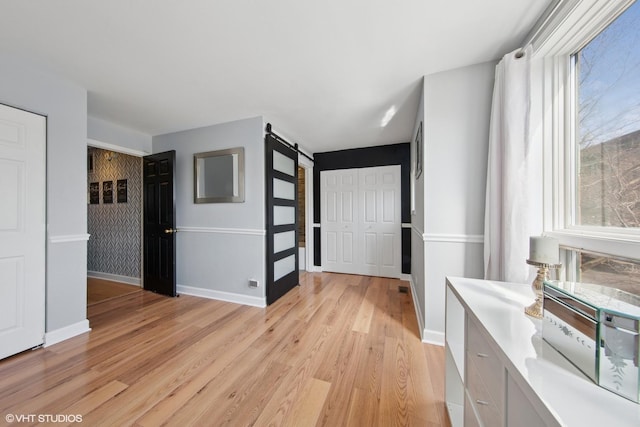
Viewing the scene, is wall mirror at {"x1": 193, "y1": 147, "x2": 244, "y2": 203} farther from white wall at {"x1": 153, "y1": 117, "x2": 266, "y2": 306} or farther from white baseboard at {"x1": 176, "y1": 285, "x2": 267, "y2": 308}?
white baseboard at {"x1": 176, "y1": 285, "x2": 267, "y2": 308}

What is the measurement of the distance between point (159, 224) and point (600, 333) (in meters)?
3.88

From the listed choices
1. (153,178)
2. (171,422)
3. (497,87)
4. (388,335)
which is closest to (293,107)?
(497,87)

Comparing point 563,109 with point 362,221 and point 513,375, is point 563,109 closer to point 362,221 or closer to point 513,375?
point 513,375

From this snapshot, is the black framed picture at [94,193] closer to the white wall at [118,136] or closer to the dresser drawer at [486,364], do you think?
the white wall at [118,136]

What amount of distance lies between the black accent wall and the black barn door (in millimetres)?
907

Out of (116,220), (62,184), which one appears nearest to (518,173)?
(62,184)

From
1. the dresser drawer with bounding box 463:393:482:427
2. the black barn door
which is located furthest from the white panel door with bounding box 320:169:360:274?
the dresser drawer with bounding box 463:393:482:427

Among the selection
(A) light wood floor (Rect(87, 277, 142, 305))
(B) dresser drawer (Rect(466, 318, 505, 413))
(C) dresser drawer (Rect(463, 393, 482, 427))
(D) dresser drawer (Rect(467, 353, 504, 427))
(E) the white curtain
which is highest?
(E) the white curtain

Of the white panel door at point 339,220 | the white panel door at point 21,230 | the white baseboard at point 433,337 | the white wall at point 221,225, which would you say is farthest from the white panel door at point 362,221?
the white panel door at point 21,230

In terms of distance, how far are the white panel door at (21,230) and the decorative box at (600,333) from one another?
3196 millimetres

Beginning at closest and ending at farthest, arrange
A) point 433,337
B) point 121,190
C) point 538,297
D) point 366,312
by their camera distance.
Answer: point 538,297, point 433,337, point 366,312, point 121,190

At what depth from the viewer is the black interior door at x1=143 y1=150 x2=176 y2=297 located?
9.93ft

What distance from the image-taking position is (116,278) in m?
3.63

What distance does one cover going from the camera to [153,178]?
10.5ft
